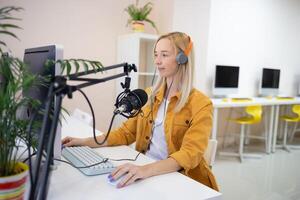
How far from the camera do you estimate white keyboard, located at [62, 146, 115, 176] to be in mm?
1054

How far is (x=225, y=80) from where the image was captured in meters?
3.89

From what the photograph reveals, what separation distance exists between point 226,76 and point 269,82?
1.06 meters

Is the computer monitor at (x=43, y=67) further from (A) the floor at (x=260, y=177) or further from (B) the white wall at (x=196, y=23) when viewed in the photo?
(B) the white wall at (x=196, y=23)

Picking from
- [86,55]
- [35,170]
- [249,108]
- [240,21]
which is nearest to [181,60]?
[35,170]

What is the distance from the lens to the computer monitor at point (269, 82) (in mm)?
4383

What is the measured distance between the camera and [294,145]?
177 inches

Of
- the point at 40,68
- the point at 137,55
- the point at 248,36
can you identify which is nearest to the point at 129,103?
the point at 40,68

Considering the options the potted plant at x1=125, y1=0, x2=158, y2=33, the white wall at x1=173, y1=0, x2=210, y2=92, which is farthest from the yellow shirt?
the white wall at x1=173, y1=0, x2=210, y2=92

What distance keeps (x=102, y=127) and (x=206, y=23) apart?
186 centimetres

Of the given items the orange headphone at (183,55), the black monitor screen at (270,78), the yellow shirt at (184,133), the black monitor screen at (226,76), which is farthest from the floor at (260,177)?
the orange headphone at (183,55)

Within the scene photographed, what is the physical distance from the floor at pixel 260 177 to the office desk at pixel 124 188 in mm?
1642

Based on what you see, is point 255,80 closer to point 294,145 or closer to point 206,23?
point 294,145

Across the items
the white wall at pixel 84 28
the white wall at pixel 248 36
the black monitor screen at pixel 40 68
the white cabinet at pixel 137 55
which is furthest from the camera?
the white wall at pixel 248 36

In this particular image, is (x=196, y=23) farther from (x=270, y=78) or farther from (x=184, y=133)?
(x=184, y=133)
